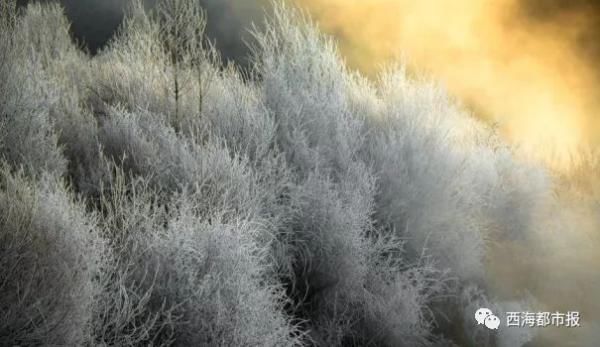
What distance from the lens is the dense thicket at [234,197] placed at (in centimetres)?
375

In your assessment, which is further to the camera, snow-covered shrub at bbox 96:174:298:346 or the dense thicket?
snow-covered shrub at bbox 96:174:298:346

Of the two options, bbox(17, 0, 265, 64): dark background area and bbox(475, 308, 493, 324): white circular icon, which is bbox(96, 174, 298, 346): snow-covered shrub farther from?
bbox(17, 0, 265, 64): dark background area

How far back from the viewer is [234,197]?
5.00 m

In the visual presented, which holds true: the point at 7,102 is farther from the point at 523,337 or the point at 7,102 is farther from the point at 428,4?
the point at 428,4

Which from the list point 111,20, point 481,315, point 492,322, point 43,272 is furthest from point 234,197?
point 111,20

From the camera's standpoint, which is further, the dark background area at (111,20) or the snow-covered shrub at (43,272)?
the dark background area at (111,20)

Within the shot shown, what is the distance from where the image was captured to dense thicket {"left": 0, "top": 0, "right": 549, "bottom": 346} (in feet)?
12.3

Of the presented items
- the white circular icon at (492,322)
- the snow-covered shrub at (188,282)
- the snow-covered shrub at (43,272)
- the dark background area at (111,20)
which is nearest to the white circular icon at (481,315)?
the white circular icon at (492,322)

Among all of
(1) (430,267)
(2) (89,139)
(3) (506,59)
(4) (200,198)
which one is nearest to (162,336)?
(4) (200,198)

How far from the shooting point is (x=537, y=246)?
26.8 feet

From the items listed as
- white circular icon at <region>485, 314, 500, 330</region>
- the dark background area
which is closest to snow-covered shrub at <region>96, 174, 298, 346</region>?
white circular icon at <region>485, 314, 500, 330</region>

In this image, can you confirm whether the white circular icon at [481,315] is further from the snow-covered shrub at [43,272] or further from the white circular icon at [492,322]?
the snow-covered shrub at [43,272]

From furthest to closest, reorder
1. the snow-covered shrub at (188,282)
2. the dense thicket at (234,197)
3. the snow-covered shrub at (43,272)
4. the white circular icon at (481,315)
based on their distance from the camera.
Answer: the white circular icon at (481,315) < the snow-covered shrub at (188,282) < the dense thicket at (234,197) < the snow-covered shrub at (43,272)

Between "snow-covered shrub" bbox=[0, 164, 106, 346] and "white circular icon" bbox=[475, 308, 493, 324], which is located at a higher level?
"white circular icon" bbox=[475, 308, 493, 324]
